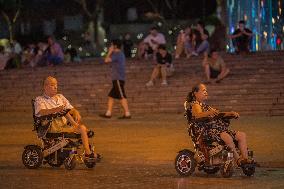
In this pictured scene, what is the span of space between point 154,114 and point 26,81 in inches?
211

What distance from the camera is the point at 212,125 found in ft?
44.0

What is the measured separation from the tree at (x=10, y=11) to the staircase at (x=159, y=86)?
27.5 m

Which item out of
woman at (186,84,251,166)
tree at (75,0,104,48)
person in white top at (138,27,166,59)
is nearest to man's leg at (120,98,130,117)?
person in white top at (138,27,166,59)

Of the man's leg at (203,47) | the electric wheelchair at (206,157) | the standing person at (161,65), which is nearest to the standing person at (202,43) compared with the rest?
the man's leg at (203,47)

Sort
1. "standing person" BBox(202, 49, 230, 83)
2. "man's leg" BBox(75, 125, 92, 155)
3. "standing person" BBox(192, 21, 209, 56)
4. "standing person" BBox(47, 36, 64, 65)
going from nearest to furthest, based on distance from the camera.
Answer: "man's leg" BBox(75, 125, 92, 155) → "standing person" BBox(202, 49, 230, 83) → "standing person" BBox(192, 21, 209, 56) → "standing person" BBox(47, 36, 64, 65)

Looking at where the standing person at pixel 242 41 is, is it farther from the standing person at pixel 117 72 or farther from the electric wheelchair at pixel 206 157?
the electric wheelchair at pixel 206 157

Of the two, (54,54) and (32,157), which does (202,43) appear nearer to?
(54,54)

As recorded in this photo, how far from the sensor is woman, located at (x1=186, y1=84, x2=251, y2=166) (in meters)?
13.2

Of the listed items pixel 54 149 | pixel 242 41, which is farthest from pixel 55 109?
pixel 242 41

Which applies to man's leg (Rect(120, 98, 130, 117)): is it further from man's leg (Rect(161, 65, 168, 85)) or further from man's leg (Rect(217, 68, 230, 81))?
man's leg (Rect(217, 68, 230, 81))

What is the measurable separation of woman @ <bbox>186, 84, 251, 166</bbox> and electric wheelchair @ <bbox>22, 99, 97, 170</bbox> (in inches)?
67.2

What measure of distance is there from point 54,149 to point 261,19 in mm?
22566

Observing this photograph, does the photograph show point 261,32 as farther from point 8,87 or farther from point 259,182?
point 259,182

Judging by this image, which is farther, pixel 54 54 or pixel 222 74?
pixel 54 54
